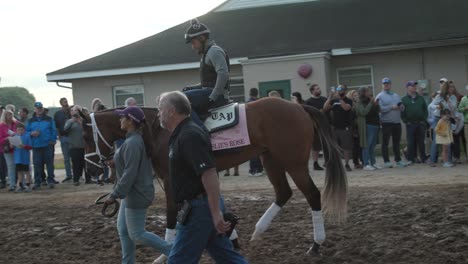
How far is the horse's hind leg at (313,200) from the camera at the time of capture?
717 centimetres

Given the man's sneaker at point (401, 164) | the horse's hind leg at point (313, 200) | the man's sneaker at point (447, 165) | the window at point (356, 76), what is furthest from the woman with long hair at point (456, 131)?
the horse's hind leg at point (313, 200)

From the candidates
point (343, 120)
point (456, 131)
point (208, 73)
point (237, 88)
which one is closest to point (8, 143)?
point (343, 120)

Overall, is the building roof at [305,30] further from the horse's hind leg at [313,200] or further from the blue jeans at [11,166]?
the horse's hind leg at [313,200]

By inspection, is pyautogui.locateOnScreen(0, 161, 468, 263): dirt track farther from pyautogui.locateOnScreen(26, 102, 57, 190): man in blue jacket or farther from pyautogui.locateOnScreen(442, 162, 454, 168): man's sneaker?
pyautogui.locateOnScreen(26, 102, 57, 190): man in blue jacket

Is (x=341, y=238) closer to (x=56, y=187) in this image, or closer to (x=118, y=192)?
(x=118, y=192)

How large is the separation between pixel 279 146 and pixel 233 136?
23.2 inches

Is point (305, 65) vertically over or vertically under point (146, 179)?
over

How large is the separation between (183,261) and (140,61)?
18.6 metres

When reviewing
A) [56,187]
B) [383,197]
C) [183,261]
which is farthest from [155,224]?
[56,187]

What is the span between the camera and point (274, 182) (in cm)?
786

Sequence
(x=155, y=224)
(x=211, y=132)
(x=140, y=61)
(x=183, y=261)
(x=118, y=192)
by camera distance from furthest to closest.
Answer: (x=140, y=61), (x=155, y=224), (x=211, y=132), (x=118, y=192), (x=183, y=261)

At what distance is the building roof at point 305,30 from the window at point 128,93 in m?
0.92

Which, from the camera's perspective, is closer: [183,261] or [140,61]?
[183,261]

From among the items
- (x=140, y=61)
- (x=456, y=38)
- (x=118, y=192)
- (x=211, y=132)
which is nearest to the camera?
(x=118, y=192)
